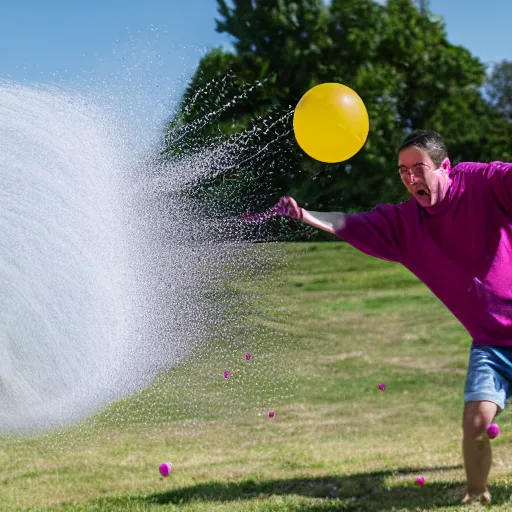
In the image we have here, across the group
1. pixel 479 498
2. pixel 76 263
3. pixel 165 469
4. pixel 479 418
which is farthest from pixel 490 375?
pixel 76 263

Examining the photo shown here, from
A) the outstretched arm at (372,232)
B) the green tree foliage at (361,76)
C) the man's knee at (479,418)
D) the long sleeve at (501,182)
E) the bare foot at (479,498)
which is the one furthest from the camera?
the green tree foliage at (361,76)

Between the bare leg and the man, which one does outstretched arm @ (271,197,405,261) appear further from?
the bare leg

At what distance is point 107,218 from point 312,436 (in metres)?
2.21

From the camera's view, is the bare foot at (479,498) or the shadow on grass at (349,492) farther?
the shadow on grass at (349,492)

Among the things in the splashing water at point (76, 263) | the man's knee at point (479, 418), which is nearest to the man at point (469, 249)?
the man's knee at point (479, 418)

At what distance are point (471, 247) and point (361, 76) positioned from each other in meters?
12.5

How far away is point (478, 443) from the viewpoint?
3547mm

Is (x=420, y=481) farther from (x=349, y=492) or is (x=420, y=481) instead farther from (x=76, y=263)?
(x=76, y=263)

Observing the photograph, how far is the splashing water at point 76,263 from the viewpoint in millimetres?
4520

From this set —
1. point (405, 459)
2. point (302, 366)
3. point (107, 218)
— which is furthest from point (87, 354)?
point (302, 366)

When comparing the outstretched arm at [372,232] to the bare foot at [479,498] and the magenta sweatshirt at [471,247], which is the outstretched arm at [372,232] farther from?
the bare foot at [479,498]

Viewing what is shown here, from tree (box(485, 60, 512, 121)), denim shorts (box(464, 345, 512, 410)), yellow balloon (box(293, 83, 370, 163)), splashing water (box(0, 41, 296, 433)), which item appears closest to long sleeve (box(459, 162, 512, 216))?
denim shorts (box(464, 345, 512, 410))

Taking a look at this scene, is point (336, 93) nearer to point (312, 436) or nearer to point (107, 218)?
point (107, 218)

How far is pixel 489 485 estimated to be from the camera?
402 centimetres
